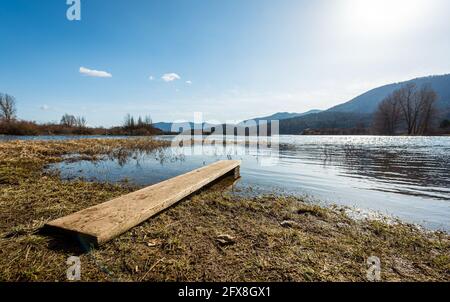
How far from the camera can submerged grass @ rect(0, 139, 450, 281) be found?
2518 mm

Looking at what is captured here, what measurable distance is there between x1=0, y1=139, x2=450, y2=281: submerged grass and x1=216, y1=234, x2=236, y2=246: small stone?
3cm

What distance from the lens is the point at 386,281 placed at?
2.51 meters

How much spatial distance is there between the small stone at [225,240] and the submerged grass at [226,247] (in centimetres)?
3

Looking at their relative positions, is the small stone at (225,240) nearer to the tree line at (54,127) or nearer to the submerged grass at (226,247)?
the submerged grass at (226,247)

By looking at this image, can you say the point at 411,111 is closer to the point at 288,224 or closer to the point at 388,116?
the point at 388,116

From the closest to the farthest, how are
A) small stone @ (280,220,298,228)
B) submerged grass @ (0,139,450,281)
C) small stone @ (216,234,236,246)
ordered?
submerged grass @ (0,139,450,281) → small stone @ (216,234,236,246) → small stone @ (280,220,298,228)

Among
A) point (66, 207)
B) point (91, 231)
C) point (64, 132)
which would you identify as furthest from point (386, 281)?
point (64, 132)

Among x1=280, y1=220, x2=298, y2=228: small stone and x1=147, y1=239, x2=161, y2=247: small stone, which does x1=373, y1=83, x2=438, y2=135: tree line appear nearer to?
x1=280, y1=220, x2=298, y2=228: small stone

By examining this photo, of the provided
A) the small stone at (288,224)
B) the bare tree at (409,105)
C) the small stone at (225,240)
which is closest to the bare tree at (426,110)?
the bare tree at (409,105)

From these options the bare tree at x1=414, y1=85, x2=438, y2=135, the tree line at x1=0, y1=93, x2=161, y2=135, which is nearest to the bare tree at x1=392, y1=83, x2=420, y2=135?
the bare tree at x1=414, y1=85, x2=438, y2=135

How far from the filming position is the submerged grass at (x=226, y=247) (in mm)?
2518

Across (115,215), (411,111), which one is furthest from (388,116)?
(115,215)

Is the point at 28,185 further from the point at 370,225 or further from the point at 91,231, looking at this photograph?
the point at 370,225

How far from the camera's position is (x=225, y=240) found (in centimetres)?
340
